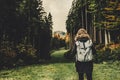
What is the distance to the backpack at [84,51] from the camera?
11.8 meters

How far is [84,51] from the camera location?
38.8ft

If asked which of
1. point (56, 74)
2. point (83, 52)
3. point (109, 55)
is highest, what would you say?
point (83, 52)

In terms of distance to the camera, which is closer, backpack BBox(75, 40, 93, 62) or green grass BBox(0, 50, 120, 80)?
backpack BBox(75, 40, 93, 62)

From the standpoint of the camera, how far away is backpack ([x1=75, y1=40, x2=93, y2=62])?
1179 cm

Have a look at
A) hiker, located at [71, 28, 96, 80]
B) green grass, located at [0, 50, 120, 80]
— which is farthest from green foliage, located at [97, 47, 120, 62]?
hiker, located at [71, 28, 96, 80]

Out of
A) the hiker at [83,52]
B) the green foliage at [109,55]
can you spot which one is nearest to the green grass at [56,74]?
the green foliage at [109,55]

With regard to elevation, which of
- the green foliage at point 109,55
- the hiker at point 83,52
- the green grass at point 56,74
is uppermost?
the hiker at point 83,52

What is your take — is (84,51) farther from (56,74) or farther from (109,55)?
(109,55)

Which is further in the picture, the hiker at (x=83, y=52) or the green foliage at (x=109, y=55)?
the green foliage at (x=109, y=55)

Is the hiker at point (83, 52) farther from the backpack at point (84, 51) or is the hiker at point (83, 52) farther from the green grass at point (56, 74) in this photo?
the green grass at point (56, 74)

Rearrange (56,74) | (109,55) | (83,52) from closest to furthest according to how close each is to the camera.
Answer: (83,52) < (56,74) < (109,55)

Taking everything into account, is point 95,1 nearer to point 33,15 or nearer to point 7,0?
point 7,0

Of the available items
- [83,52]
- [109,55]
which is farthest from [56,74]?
[109,55]

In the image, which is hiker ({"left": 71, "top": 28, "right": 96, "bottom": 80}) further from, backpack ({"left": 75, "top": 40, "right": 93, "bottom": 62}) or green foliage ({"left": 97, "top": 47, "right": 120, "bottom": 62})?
green foliage ({"left": 97, "top": 47, "right": 120, "bottom": 62})
